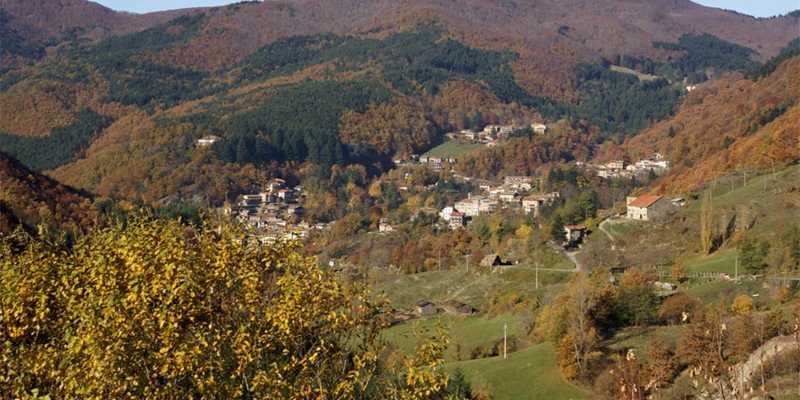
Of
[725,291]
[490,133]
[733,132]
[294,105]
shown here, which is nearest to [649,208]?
[725,291]

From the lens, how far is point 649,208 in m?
52.3

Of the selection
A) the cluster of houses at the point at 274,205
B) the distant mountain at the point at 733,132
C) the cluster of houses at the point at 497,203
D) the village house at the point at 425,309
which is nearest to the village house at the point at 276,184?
the cluster of houses at the point at 274,205

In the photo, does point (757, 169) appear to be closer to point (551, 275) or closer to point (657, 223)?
point (657, 223)

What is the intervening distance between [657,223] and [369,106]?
297 feet

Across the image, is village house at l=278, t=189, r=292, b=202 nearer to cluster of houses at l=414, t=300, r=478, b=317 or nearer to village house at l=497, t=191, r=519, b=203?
village house at l=497, t=191, r=519, b=203

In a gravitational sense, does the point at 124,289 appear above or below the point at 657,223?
above

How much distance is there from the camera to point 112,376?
7898 millimetres

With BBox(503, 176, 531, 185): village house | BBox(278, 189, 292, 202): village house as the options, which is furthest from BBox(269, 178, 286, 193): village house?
BBox(503, 176, 531, 185): village house

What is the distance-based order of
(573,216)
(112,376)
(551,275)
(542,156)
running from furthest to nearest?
(542,156) → (573,216) → (551,275) → (112,376)

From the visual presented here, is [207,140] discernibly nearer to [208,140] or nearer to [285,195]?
[208,140]

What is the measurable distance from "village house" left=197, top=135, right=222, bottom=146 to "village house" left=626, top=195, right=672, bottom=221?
7087 centimetres

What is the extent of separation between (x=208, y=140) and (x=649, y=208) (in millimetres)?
75995

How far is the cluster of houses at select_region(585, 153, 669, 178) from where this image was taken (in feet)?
302

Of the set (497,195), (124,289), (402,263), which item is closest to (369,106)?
(497,195)
